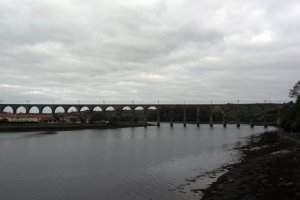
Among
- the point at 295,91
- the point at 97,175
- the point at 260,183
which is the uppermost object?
the point at 295,91

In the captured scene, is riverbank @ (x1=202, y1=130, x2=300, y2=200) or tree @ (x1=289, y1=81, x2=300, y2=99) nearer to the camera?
riverbank @ (x1=202, y1=130, x2=300, y2=200)

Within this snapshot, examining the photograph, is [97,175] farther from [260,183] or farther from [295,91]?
[295,91]

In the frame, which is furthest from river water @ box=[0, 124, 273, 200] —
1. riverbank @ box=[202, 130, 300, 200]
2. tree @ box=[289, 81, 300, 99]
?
tree @ box=[289, 81, 300, 99]

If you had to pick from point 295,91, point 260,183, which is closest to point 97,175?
point 260,183

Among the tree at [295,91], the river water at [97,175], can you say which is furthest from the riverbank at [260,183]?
the tree at [295,91]

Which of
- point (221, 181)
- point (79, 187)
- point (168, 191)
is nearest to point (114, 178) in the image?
point (79, 187)

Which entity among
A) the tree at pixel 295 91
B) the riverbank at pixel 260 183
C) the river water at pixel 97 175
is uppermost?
the tree at pixel 295 91

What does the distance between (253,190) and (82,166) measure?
721 inches

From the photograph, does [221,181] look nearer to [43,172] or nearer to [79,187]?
[79,187]

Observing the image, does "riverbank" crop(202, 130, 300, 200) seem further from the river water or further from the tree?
the tree

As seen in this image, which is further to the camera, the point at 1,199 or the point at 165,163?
the point at 165,163

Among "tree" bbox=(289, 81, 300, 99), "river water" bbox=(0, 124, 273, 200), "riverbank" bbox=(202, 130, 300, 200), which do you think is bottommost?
"river water" bbox=(0, 124, 273, 200)

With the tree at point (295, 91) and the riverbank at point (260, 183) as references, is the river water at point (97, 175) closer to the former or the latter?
the riverbank at point (260, 183)

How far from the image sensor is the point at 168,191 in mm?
23094
